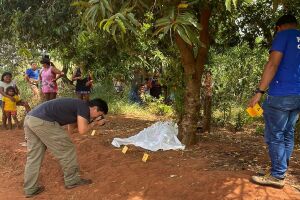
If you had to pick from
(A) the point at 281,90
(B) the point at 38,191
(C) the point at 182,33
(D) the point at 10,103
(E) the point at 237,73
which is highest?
(C) the point at 182,33

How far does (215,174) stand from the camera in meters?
4.70

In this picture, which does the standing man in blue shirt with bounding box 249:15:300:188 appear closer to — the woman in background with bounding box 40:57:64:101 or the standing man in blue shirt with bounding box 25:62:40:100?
the woman in background with bounding box 40:57:64:101

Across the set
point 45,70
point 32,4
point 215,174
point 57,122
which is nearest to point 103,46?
point 45,70

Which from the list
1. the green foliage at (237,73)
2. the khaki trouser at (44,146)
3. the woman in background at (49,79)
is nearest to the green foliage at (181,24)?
the khaki trouser at (44,146)

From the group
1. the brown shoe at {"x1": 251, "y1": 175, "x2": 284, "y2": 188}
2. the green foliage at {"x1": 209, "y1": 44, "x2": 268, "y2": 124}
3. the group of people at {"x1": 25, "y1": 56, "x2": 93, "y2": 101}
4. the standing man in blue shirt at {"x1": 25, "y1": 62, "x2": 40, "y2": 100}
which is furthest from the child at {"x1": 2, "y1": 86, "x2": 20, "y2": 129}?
the brown shoe at {"x1": 251, "y1": 175, "x2": 284, "y2": 188}

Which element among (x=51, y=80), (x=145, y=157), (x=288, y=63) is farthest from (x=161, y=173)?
(x=51, y=80)

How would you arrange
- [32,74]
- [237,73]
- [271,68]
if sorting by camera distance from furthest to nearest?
[32,74] < [237,73] < [271,68]

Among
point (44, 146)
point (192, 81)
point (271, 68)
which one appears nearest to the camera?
Answer: point (271, 68)

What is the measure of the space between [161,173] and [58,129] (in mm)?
1356

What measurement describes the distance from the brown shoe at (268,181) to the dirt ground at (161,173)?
0.18ft

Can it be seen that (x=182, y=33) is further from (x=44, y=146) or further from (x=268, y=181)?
(x=44, y=146)

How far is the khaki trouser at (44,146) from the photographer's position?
4961 millimetres

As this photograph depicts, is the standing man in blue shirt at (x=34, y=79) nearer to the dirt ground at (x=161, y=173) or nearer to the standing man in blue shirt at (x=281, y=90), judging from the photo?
the dirt ground at (x=161, y=173)

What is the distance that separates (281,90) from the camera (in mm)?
4160
